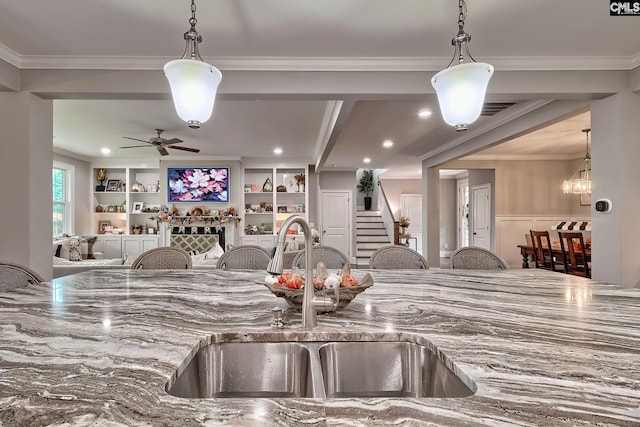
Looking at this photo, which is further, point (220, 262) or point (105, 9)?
point (220, 262)

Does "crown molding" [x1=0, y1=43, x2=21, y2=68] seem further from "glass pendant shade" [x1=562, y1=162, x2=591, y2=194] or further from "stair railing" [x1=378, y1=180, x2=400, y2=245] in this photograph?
"stair railing" [x1=378, y1=180, x2=400, y2=245]

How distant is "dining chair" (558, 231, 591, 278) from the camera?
468cm

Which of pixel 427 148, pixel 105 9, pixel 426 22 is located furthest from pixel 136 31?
pixel 427 148

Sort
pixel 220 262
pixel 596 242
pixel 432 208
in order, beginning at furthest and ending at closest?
1. pixel 432 208
2. pixel 596 242
3. pixel 220 262

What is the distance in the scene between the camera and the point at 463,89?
1706 mm

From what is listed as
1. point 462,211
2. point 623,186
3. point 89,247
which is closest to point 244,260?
point 623,186

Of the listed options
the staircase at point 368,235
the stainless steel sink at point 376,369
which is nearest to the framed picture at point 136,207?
the staircase at point 368,235

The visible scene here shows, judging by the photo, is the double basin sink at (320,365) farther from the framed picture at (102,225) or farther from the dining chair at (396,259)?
the framed picture at (102,225)

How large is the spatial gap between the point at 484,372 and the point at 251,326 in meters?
0.70

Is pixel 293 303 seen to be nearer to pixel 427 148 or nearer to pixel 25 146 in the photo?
pixel 25 146

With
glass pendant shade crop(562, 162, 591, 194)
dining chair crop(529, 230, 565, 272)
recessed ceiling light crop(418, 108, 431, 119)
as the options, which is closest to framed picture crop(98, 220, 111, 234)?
recessed ceiling light crop(418, 108, 431, 119)

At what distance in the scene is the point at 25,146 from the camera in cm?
293

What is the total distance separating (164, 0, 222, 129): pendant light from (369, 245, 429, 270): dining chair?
1606 millimetres

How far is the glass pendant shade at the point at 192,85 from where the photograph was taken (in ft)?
5.45
